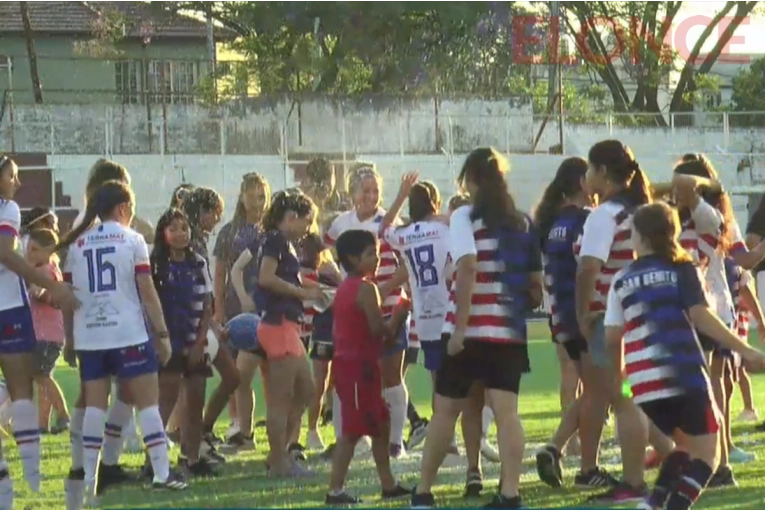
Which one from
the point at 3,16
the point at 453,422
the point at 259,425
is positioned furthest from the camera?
the point at 3,16

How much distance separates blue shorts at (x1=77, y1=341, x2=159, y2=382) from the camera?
9000mm

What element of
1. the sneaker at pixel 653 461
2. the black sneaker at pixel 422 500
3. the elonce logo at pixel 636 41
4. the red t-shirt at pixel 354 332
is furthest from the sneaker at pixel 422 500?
the elonce logo at pixel 636 41

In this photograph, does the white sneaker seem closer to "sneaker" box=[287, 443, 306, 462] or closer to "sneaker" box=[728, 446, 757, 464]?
"sneaker" box=[287, 443, 306, 462]

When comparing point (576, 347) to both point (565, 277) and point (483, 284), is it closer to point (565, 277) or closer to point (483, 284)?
point (565, 277)

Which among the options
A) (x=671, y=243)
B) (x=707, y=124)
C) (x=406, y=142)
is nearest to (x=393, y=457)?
(x=671, y=243)

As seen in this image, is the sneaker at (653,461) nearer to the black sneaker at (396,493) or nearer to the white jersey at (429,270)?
the white jersey at (429,270)

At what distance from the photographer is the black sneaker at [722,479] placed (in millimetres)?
9555

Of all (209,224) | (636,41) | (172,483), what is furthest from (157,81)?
(172,483)

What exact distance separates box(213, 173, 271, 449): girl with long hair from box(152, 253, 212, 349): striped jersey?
2.93 ft

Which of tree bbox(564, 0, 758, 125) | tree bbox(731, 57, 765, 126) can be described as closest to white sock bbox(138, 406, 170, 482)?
tree bbox(564, 0, 758, 125)

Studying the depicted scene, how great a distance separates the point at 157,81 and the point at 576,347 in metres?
35.2

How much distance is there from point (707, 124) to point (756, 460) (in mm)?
36012

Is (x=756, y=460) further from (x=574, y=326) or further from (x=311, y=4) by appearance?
(x=311, y=4)

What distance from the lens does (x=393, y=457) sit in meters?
11.3
